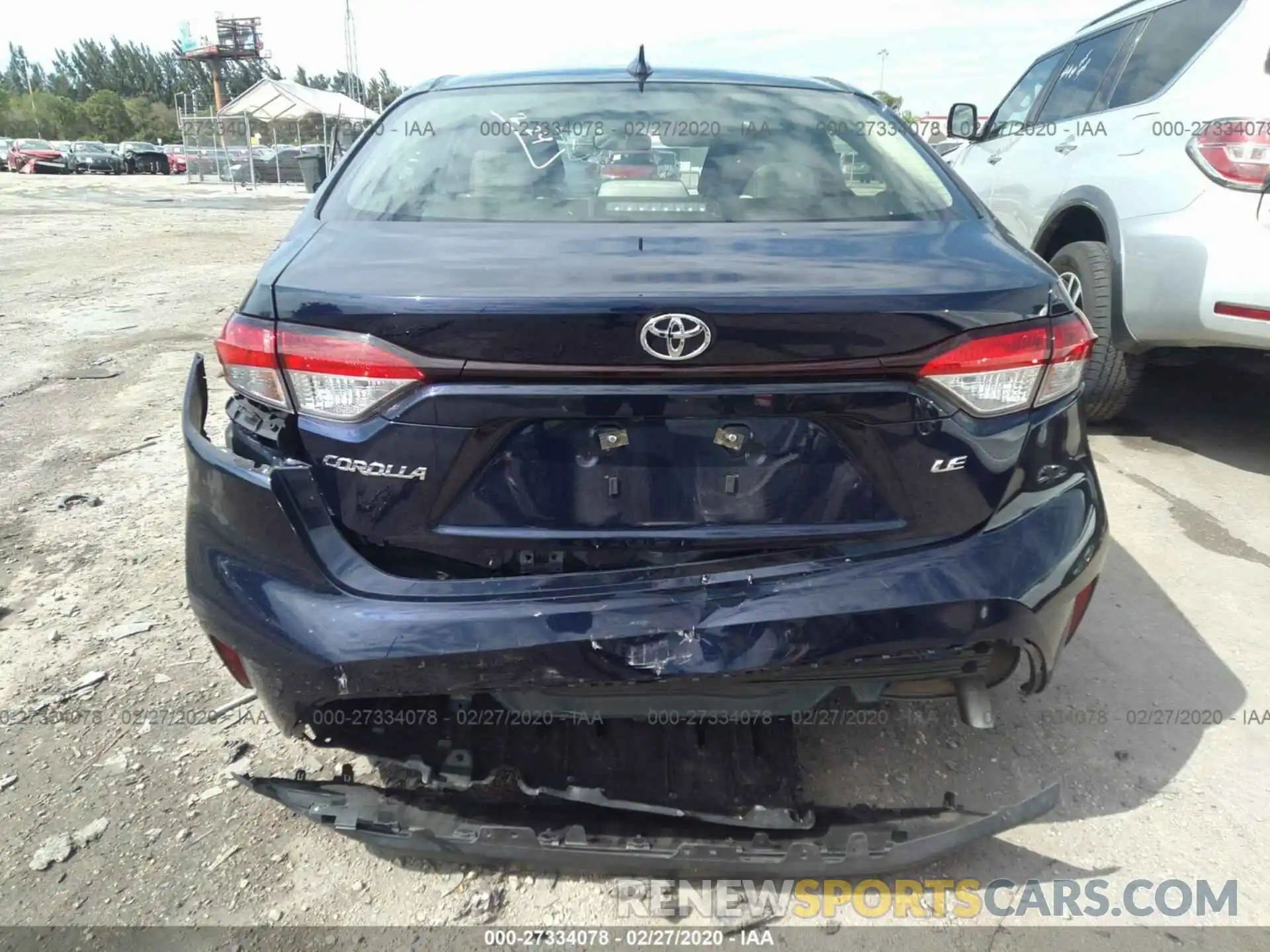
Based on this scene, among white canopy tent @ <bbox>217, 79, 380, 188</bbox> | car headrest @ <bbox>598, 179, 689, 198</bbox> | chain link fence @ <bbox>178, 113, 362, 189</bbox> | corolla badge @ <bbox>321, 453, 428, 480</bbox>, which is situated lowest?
chain link fence @ <bbox>178, 113, 362, 189</bbox>

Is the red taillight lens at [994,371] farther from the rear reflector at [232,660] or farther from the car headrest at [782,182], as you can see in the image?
the rear reflector at [232,660]

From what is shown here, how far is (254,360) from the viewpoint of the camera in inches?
66.5

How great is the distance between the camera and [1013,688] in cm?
259

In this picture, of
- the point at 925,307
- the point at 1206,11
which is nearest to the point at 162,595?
the point at 925,307

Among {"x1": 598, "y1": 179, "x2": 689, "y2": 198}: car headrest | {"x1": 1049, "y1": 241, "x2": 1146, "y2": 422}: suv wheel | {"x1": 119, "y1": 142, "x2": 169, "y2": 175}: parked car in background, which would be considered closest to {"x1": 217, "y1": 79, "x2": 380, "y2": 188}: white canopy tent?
{"x1": 119, "y1": 142, "x2": 169, "y2": 175}: parked car in background

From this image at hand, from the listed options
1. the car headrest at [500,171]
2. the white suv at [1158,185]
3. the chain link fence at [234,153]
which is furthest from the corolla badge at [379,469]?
the chain link fence at [234,153]

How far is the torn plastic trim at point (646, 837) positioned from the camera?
5.71ft

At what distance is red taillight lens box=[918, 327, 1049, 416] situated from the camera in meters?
1.65

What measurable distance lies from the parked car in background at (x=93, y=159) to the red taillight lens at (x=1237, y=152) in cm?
4430

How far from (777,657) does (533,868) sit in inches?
27.3

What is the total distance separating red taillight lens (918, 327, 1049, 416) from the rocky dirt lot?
103 cm

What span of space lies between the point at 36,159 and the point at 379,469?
44025mm

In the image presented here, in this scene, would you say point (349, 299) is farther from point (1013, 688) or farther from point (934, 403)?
point (1013, 688)

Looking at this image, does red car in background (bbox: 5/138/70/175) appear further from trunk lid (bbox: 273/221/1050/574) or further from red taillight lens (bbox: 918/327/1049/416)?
red taillight lens (bbox: 918/327/1049/416)
